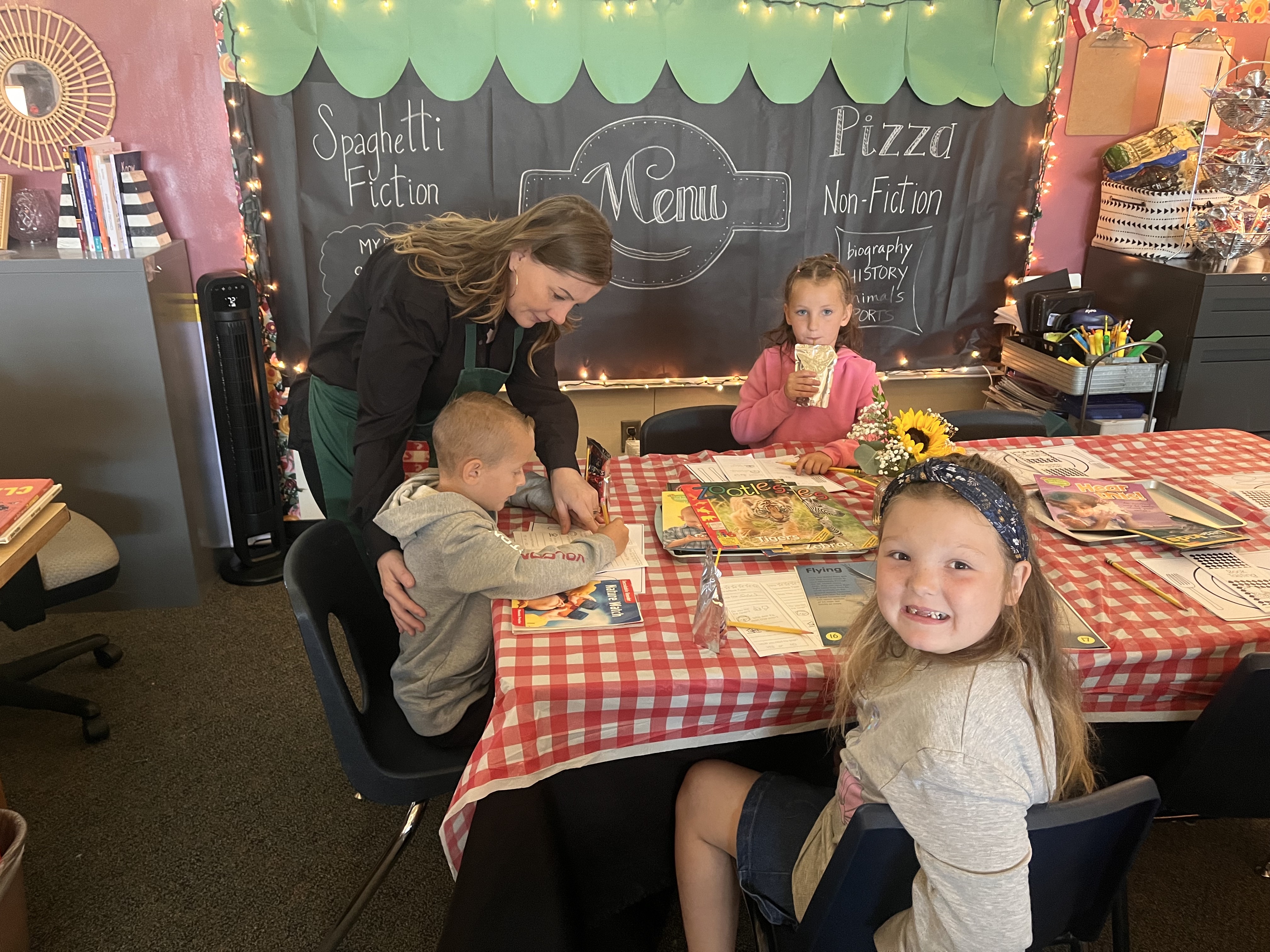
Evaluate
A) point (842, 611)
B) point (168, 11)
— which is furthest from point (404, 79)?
point (842, 611)

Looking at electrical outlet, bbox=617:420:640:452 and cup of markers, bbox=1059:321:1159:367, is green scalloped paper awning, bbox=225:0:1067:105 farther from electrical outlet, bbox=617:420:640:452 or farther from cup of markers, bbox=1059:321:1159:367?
electrical outlet, bbox=617:420:640:452

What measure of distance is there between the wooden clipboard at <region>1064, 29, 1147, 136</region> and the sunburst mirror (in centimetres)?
335

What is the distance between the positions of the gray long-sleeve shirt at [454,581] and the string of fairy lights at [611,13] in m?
1.71

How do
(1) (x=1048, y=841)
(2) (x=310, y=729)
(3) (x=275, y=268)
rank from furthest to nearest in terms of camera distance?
(3) (x=275, y=268)
(2) (x=310, y=729)
(1) (x=1048, y=841)

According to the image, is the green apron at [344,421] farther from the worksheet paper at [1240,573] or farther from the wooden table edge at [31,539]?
the worksheet paper at [1240,573]

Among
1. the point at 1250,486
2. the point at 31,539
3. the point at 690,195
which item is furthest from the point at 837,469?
the point at 31,539

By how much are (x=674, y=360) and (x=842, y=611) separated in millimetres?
1997

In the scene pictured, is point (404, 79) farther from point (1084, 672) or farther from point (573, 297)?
point (1084, 672)

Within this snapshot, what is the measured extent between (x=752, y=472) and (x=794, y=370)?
0.34 m

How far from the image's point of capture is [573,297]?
Result: 1848 millimetres

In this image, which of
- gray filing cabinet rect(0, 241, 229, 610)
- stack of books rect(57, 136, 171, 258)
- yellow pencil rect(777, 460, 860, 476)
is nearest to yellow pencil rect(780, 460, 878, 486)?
yellow pencil rect(777, 460, 860, 476)

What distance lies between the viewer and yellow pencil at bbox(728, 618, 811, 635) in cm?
147

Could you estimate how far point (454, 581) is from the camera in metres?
1.60

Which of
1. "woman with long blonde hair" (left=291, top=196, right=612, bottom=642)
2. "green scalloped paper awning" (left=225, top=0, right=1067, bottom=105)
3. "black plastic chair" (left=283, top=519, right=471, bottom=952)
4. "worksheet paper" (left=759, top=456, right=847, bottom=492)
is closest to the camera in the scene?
"black plastic chair" (left=283, top=519, right=471, bottom=952)
